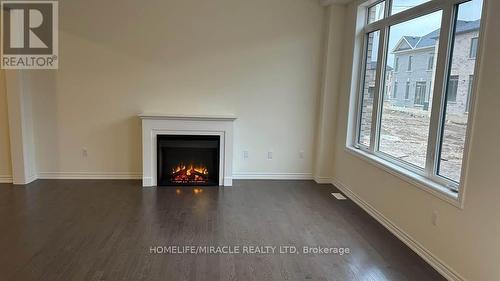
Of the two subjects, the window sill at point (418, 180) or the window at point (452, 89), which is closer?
the window sill at point (418, 180)

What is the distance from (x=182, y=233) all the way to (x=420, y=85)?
2752mm

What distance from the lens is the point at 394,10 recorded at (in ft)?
12.9

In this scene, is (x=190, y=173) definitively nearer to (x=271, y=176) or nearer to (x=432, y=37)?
(x=271, y=176)

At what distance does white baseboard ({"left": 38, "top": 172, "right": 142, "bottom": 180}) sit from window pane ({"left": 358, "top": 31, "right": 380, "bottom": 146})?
10.9ft

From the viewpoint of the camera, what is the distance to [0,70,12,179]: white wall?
15.5ft

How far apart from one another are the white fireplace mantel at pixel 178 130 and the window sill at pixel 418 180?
6.10 ft

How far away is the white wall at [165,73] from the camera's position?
4.92m

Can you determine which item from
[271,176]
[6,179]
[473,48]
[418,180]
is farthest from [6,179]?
[473,48]

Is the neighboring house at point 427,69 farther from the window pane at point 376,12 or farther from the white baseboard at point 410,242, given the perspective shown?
the white baseboard at point 410,242

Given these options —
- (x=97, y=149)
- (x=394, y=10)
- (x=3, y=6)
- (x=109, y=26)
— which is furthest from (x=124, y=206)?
(x=394, y=10)

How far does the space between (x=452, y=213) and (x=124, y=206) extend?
11.1 feet

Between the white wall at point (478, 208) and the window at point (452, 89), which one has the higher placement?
the window at point (452, 89)

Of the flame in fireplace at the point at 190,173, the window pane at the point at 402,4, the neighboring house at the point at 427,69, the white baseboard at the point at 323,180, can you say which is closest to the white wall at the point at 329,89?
the white baseboard at the point at 323,180

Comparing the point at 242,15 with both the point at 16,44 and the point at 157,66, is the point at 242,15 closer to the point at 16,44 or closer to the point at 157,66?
the point at 157,66
